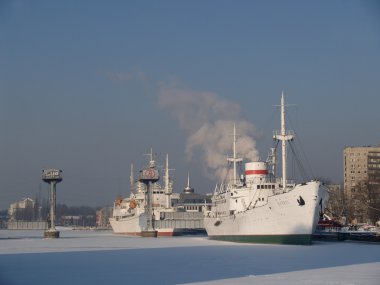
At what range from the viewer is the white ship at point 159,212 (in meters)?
133

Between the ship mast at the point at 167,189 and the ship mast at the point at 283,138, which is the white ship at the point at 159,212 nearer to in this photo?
the ship mast at the point at 167,189

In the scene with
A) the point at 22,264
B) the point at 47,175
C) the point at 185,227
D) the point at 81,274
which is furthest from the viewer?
the point at 185,227

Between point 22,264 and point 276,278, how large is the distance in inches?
737

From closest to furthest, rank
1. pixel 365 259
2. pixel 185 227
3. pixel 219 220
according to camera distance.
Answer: pixel 365 259 → pixel 219 220 → pixel 185 227

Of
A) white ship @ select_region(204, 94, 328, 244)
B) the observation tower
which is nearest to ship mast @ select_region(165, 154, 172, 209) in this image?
the observation tower

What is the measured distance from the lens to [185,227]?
447 feet

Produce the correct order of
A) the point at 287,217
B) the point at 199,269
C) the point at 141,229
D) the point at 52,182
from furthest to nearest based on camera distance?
1. the point at 141,229
2. the point at 52,182
3. the point at 287,217
4. the point at 199,269

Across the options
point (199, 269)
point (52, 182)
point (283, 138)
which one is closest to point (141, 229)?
point (52, 182)

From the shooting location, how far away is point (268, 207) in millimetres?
74438

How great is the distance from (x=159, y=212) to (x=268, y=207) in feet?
229

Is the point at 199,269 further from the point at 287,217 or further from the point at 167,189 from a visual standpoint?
the point at 167,189

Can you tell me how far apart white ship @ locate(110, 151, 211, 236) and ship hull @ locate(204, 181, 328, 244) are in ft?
159

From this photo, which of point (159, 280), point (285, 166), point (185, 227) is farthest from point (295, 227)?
point (185, 227)

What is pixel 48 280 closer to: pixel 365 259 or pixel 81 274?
pixel 81 274
